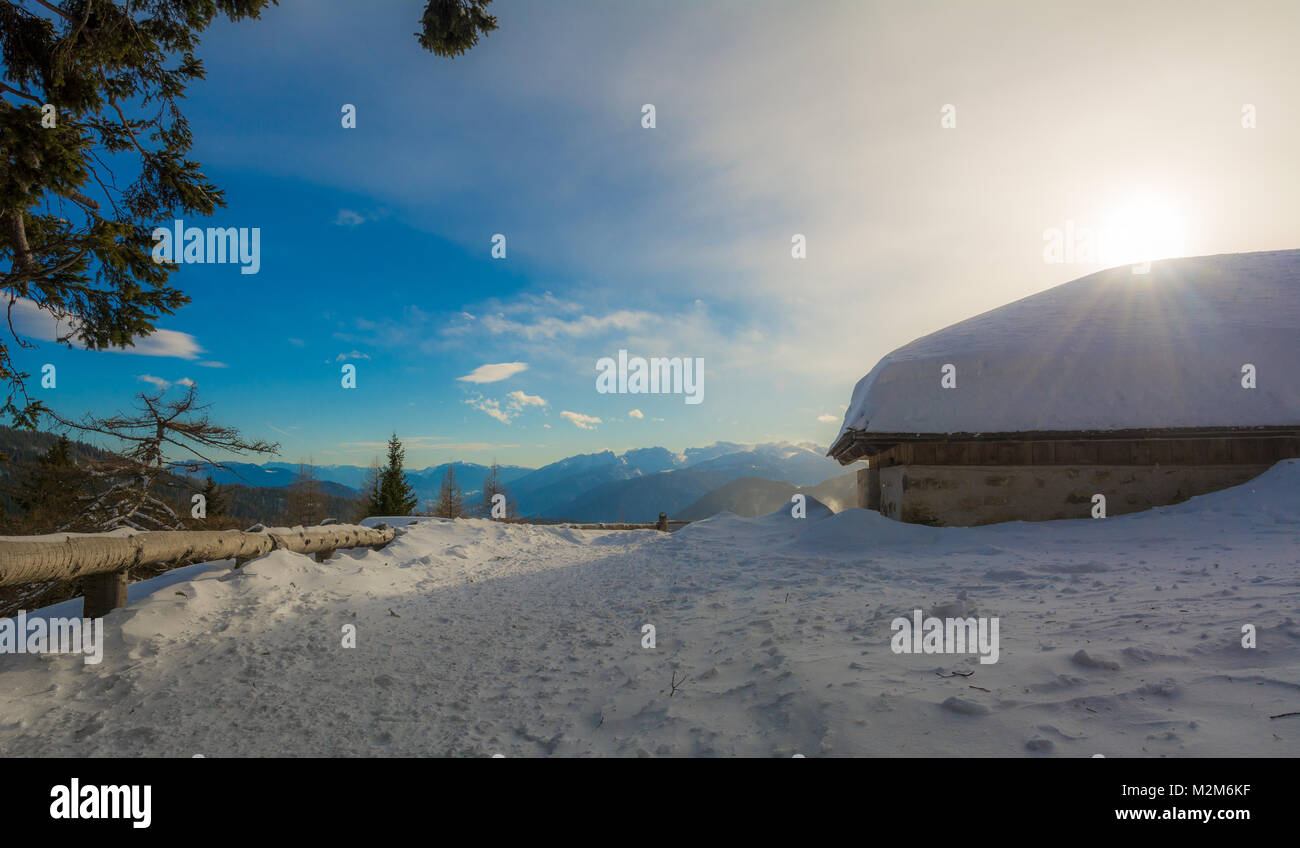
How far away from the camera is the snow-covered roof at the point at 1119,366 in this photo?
33.7 feet

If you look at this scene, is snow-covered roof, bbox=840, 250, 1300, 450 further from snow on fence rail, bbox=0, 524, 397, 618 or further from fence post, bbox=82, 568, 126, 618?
fence post, bbox=82, 568, 126, 618

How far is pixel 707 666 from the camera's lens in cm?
440

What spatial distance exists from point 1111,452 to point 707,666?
1177 centimetres

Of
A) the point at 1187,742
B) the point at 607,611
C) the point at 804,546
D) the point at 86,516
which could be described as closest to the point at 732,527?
the point at 804,546

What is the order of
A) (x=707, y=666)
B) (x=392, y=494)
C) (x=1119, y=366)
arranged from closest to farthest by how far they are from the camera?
(x=707, y=666) < (x=1119, y=366) < (x=392, y=494)

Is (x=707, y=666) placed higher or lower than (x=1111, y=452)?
lower

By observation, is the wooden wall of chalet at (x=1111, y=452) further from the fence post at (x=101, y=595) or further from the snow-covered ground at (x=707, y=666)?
the fence post at (x=101, y=595)

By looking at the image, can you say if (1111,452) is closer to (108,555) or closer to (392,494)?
(108,555)

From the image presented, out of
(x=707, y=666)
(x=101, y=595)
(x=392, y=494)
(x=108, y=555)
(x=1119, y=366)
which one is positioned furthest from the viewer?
(x=392, y=494)

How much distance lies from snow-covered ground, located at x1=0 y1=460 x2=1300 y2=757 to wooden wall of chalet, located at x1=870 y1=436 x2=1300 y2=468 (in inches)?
90.7

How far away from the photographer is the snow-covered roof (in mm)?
10266

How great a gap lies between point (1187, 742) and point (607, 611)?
18.3 ft

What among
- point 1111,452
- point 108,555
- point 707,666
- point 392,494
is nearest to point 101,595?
point 108,555
